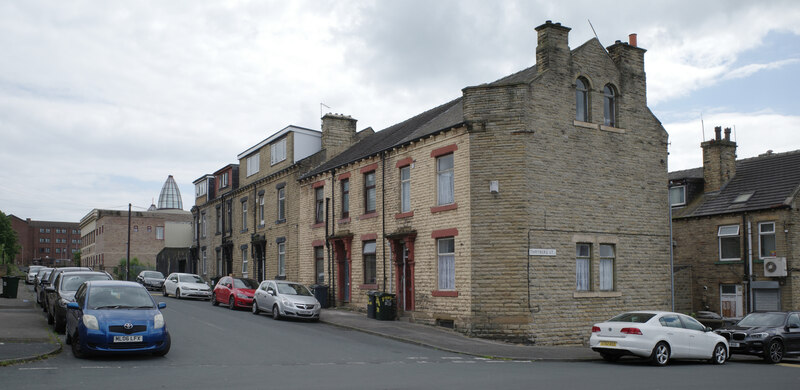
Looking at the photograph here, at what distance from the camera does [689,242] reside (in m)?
32.4

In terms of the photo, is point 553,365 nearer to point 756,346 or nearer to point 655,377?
point 655,377

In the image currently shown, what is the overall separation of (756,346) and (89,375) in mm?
16040

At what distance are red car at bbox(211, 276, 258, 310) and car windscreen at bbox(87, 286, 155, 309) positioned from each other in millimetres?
13545

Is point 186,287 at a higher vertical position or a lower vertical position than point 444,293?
lower

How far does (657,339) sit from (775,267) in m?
14.9

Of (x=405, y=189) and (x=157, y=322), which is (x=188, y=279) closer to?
(x=405, y=189)

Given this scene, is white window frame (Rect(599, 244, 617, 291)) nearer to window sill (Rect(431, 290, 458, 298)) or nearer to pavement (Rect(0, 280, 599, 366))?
pavement (Rect(0, 280, 599, 366))

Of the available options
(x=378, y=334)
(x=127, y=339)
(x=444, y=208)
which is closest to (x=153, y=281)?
(x=378, y=334)

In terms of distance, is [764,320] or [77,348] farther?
[764,320]

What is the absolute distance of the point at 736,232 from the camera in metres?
30.3

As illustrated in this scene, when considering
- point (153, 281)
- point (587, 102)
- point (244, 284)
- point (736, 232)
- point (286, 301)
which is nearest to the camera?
point (587, 102)

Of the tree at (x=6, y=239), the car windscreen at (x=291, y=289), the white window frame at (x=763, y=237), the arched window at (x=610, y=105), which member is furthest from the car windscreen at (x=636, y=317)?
the tree at (x=6, y=239)

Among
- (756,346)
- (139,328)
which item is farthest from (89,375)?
(756,346)

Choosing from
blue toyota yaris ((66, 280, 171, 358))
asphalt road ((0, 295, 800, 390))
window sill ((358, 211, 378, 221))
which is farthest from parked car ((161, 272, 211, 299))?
blue toyota yaris ((66, 280, 171, 358))
